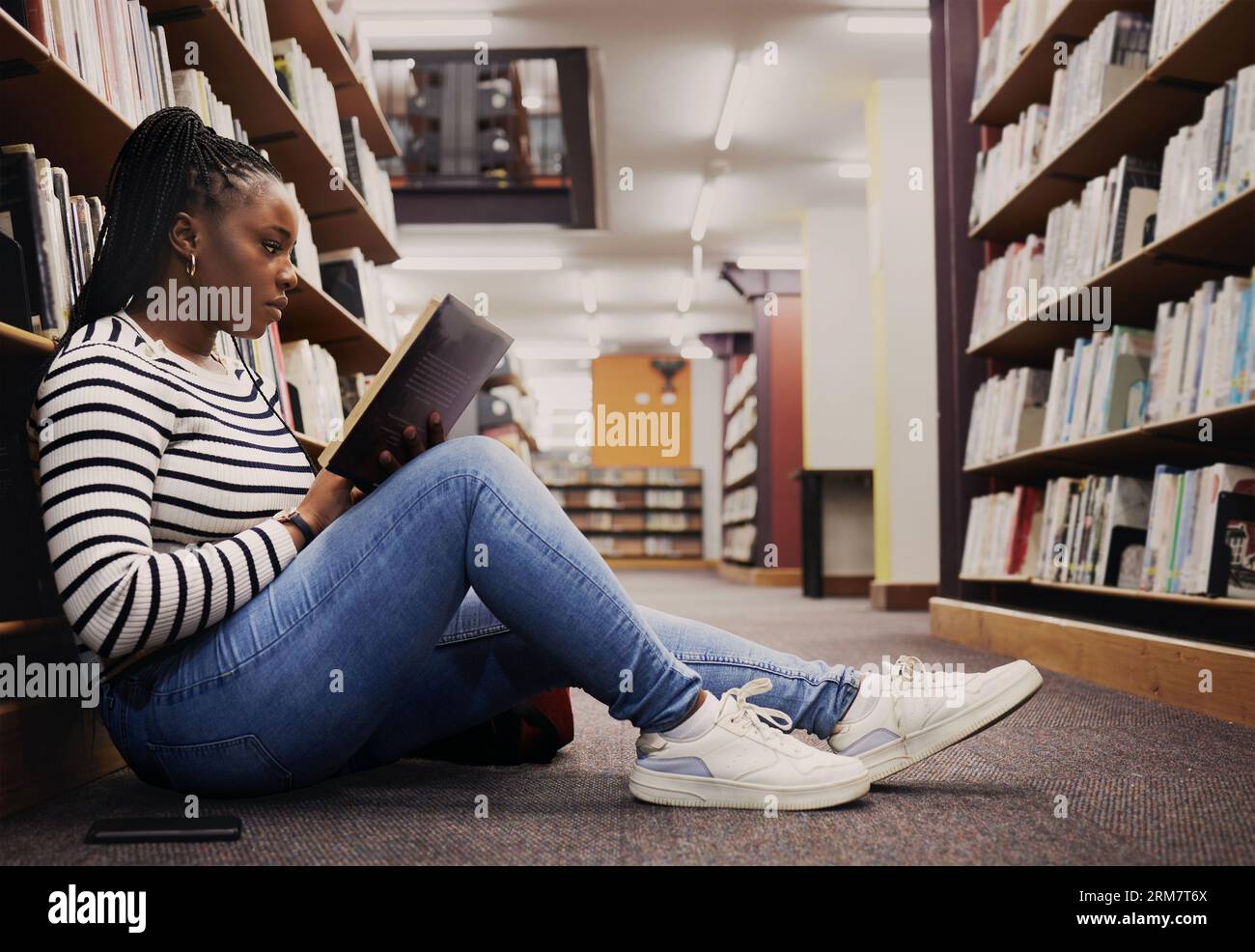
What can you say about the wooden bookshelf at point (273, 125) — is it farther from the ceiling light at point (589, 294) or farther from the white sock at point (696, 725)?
the ceiling light at point (589, 294)

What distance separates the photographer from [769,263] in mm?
7906

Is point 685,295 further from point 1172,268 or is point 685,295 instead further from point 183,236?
point 183,236

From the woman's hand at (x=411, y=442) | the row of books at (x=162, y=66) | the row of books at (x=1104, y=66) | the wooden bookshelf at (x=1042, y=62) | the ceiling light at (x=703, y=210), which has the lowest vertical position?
the woman's hand at (x=411, y=442)

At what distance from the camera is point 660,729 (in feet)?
3.66

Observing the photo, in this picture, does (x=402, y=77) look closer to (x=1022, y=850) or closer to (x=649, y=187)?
(x=649, y=187)

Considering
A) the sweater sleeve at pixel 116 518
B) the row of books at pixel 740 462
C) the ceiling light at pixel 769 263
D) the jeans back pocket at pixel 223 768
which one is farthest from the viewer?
the row of books at pixel 740 462

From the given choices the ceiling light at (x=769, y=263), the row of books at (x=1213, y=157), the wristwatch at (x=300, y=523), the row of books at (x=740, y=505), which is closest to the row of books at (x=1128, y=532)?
the row of books at (x=1213, y=157)

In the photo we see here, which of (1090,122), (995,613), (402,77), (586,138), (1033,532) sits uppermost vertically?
(402,77)

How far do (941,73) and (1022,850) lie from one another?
333 centimetres

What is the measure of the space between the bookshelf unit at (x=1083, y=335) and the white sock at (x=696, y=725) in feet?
3.66

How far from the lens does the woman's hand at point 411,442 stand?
1092mm

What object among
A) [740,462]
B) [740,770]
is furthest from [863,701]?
[740,462]

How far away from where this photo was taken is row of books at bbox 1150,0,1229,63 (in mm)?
1858
